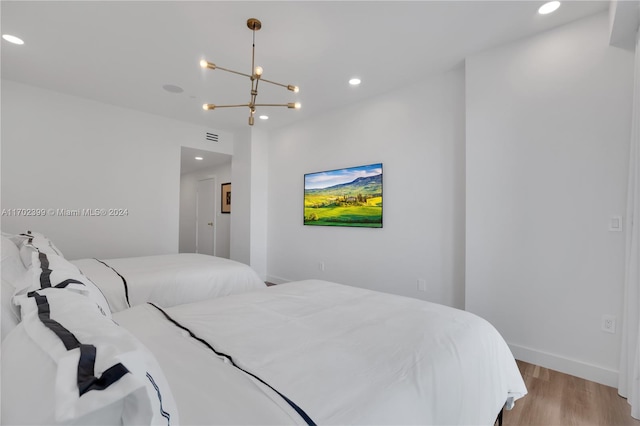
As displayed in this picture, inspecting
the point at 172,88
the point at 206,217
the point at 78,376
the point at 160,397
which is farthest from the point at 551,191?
the point at 206,217

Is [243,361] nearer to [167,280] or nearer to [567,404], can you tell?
[167,280]

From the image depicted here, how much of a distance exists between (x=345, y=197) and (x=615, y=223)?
272cm

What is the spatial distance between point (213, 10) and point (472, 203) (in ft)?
9.22

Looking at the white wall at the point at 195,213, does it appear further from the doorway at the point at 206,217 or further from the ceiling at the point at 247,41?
the ceiling at the point at 247,41

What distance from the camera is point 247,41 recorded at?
2.64 metres

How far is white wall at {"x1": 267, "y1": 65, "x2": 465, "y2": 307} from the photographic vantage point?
3125mm

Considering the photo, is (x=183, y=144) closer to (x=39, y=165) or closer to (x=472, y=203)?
(x=39, y=165)

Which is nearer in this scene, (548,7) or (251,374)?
(251,374)

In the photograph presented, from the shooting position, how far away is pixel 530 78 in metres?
2.51

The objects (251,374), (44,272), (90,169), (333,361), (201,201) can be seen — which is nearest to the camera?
(251,374)

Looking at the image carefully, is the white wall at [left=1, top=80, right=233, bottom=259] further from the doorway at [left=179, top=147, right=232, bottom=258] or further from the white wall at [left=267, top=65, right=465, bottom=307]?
the white wall at [left=267, top=65, right=465, bottom=307]

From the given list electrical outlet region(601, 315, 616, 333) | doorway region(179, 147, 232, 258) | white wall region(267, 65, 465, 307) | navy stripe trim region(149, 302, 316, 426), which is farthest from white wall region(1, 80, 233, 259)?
electrical outlet region(601, 315, 616, 333)

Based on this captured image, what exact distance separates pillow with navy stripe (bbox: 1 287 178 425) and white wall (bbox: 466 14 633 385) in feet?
9.30

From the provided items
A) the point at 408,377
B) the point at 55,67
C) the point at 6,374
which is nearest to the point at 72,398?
the point at 6,374
